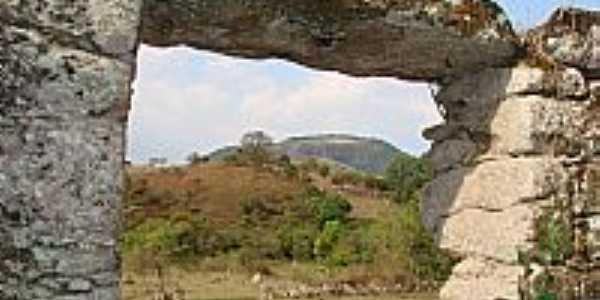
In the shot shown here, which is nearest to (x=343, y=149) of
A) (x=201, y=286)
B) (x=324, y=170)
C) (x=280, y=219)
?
(x=324, y=170)

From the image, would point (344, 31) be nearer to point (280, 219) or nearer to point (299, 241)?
point (299, 241)

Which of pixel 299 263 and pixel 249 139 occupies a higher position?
pixel 249 139

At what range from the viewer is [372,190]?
1184 inches

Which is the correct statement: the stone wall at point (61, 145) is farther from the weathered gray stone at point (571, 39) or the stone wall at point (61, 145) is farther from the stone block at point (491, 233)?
the weathered gray stone at point (571, 39)

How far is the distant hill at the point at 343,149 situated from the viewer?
1807 inches

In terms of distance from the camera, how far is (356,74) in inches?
241

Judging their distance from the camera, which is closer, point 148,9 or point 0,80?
point 0,80

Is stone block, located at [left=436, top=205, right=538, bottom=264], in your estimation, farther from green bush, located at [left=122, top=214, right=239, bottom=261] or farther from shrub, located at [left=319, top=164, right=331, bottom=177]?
shrub, located at [left=319, top=164, right=331, bottom=177]

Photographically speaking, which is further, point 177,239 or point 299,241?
point 299,241

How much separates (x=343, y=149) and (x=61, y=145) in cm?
4421

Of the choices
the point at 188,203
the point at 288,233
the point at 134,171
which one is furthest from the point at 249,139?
the point at 288,233

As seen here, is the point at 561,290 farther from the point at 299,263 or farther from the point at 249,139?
the point at 249,139

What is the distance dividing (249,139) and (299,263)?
1505cm

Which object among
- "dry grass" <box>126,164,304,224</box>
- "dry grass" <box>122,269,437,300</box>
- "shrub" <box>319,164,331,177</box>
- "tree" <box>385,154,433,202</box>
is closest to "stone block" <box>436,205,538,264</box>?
"dry grass" <box>122,269,437,300</box>
